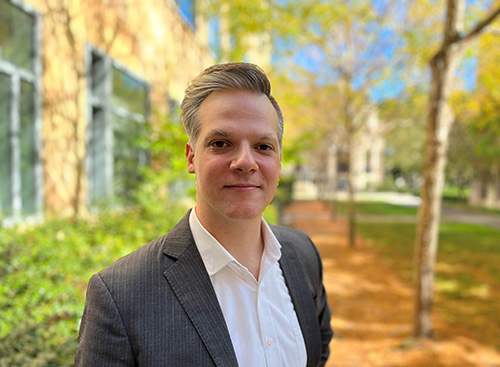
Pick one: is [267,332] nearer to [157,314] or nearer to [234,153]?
[157,314]

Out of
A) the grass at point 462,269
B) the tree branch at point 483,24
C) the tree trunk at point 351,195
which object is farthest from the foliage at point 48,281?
the tree trunk at point 351,195

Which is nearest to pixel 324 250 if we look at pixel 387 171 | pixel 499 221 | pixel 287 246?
pixel 287 246

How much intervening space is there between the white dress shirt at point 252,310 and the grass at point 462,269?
4.97m

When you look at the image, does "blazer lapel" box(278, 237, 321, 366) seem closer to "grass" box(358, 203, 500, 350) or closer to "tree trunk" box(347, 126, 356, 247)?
"grass" box(358, 203, 500, 350)

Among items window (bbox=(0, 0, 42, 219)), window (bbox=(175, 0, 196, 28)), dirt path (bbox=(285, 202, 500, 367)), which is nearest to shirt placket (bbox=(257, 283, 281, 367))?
dirt path (bbox=(285, 202, 500, 367))

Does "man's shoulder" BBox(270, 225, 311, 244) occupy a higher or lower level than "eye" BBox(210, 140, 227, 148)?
lower

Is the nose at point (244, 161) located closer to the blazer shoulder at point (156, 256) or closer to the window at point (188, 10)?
the blazer shoulder at point (156, 256)

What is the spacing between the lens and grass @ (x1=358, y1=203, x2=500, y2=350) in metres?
6.08

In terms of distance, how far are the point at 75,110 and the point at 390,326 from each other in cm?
627

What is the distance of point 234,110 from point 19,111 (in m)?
5.75

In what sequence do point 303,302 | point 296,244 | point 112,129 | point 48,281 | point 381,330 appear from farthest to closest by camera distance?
point 112,129 < point 381,330 < point 48,281 < point 296,244 < point 303,302

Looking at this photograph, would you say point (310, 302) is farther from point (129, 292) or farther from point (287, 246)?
point (129, 292)

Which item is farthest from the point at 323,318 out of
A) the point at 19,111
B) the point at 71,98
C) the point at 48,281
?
the point at 71,98

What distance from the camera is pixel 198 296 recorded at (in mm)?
1424
